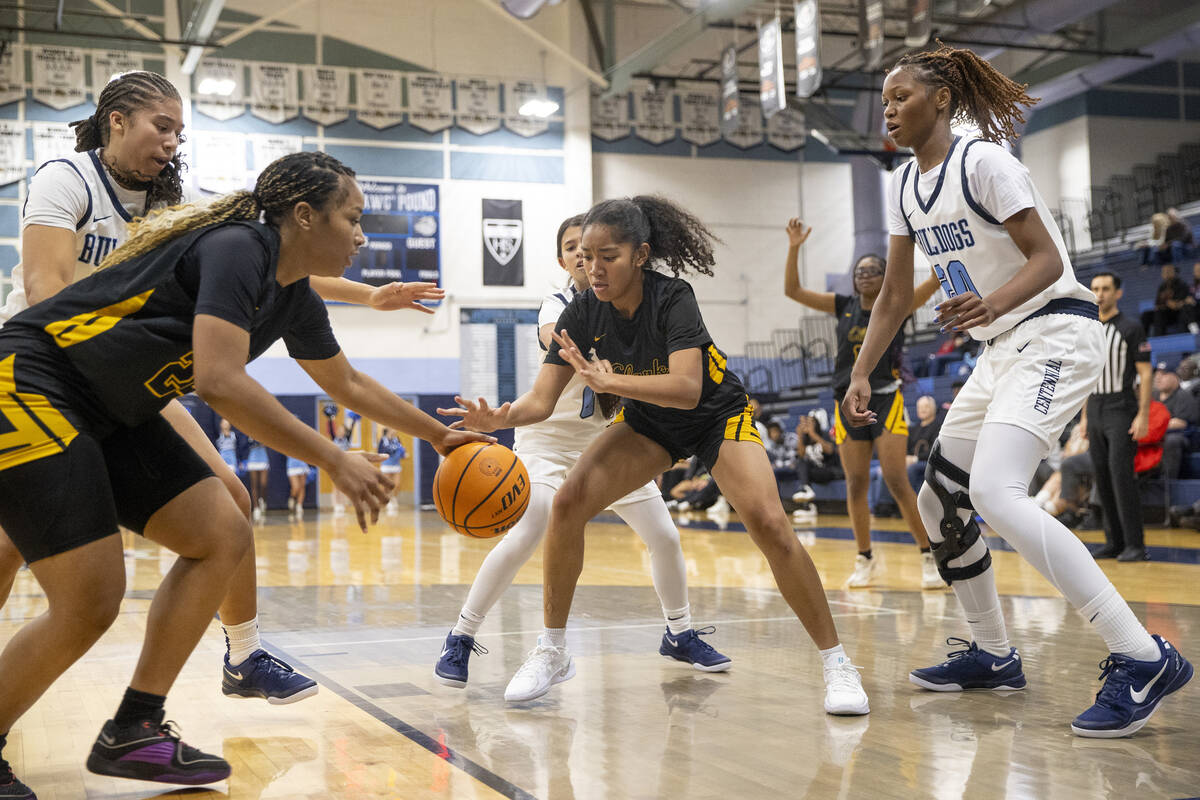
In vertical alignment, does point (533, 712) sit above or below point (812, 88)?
below

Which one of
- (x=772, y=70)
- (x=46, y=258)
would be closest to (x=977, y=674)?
(x=46, y=258)

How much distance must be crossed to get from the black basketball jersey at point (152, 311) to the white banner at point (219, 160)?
17412 mm

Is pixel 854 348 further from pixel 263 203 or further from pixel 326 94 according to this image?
pixel 326 94

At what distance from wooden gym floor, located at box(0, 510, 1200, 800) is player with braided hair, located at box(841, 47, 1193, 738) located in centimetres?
17

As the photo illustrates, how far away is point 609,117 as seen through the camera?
2169 cm

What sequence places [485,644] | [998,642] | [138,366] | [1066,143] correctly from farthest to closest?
1. [1066,143]
2. [485,644]
3. [998,642]
4. [138,366]

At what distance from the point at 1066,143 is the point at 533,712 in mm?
22408

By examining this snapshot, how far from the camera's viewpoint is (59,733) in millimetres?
3260

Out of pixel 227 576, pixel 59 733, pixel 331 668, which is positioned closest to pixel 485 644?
pixel 331 668

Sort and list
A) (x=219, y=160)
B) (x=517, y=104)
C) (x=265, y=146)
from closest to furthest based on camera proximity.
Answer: (x=219, y=160)
(x=265, y=146)
(x=517, y=104)

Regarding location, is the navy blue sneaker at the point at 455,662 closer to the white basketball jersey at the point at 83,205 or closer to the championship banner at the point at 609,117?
the white basketball jersey at the point at 83,205

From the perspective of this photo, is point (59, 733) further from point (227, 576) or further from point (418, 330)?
point (418, 330)

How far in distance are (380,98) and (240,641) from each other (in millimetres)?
18133

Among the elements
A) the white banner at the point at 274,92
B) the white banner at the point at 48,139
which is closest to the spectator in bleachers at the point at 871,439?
the white banner at the point at 274,92
